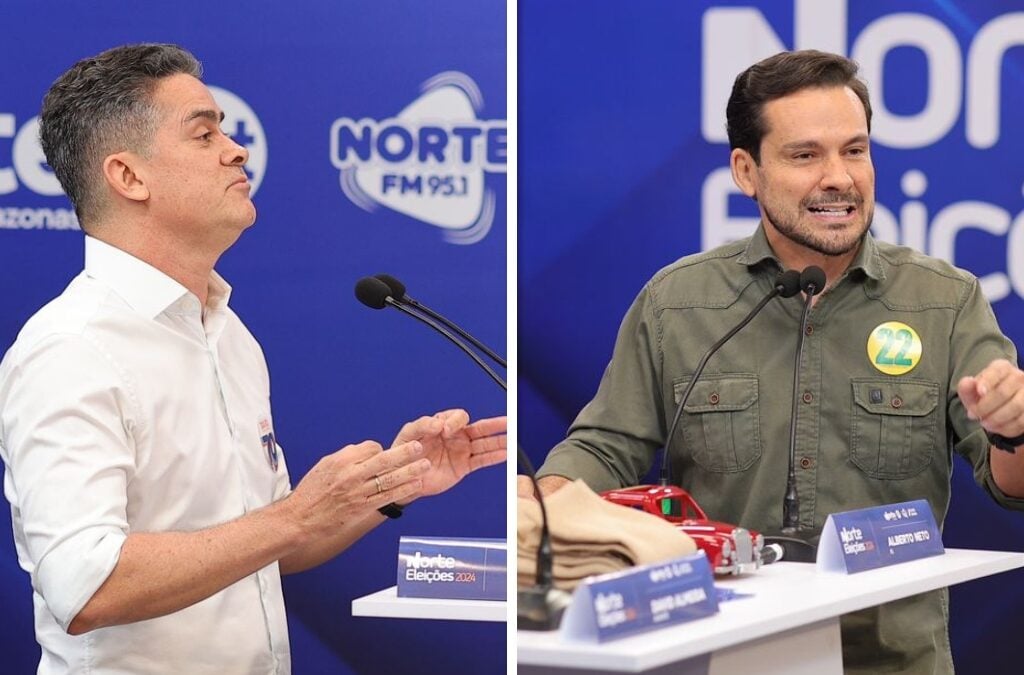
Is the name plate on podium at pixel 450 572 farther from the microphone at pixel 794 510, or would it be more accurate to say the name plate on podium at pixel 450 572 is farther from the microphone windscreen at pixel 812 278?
the microphone windscreen at pixel 812 278

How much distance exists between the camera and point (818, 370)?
2.35 metres

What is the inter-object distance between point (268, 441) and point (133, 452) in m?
0.32

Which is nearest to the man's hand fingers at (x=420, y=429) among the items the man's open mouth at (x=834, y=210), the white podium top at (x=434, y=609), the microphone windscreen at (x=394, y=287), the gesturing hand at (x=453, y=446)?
the gesturing hand at (x=453, y=446)

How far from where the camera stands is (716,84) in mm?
2562

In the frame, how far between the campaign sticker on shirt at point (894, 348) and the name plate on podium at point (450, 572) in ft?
2.66

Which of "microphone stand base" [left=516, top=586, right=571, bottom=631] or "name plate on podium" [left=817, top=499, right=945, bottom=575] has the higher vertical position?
"microphone stand base" [left=516, top=586, right=571, bottom=631]

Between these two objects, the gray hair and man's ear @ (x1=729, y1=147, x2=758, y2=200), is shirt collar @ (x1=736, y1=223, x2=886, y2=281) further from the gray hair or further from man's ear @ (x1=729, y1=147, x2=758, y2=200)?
the gray hair

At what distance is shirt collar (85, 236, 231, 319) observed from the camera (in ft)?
7.02

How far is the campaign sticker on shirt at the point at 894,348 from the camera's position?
7.70ft

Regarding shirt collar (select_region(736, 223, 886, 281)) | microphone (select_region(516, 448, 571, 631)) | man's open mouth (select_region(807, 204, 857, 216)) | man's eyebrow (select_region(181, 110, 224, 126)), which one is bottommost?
microphone (select_region(516, 448, 571, 631))

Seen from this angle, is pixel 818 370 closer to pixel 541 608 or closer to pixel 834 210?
pixel 834 210

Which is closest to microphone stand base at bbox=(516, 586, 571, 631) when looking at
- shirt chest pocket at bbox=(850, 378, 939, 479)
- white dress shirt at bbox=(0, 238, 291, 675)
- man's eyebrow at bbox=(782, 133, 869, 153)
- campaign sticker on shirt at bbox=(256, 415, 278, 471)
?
white dress shirt at bbox=(0, 238, 291, 675)

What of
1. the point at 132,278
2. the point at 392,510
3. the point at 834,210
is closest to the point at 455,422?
the point at 392,510

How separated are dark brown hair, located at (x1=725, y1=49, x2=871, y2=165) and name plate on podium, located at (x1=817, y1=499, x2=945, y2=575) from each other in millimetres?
818
